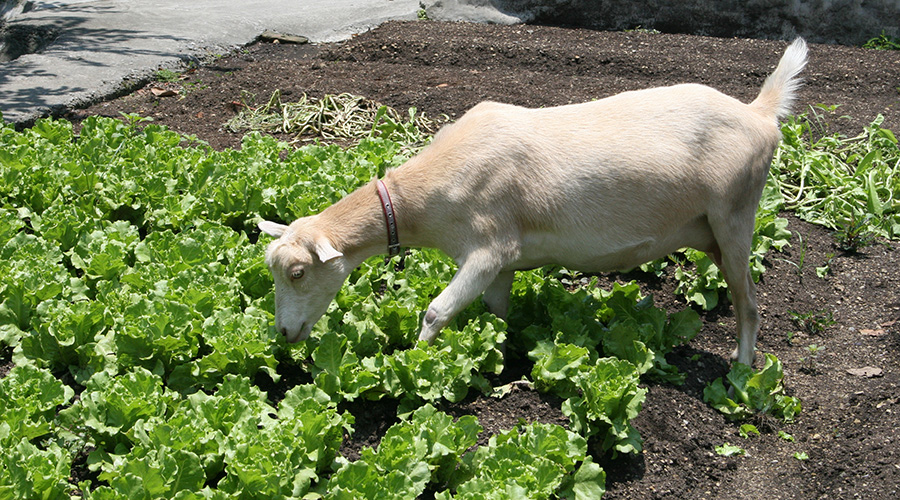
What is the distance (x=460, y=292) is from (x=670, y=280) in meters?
2.40

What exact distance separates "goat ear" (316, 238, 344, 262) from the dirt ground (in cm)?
84

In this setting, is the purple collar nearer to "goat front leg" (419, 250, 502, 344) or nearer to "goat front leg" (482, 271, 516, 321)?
"goat front leg" (419, 250, 502, 344)

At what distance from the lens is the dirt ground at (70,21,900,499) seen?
470cm

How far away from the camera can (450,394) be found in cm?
468

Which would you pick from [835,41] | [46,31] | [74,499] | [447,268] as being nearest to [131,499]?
[74,499]

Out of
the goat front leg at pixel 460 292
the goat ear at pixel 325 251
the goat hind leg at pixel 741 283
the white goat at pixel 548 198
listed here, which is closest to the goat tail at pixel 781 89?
the white goat at pixel 548 198

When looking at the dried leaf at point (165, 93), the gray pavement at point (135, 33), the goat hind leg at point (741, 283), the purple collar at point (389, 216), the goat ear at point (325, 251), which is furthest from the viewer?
the dried leaf at point (165, 93)

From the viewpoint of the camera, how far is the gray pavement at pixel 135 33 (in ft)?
33.6

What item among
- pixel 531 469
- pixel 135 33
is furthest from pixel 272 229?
pixel 135 33

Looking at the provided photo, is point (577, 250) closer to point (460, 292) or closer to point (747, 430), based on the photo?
point (460, 292)

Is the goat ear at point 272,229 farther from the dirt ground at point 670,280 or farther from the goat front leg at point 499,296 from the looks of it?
the goat front leg at point 499,296

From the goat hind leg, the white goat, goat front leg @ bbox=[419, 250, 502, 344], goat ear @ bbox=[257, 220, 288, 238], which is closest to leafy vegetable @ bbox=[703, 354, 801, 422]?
the goat hind leg

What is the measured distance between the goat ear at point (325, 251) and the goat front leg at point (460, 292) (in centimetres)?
61

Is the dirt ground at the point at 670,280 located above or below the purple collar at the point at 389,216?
below
